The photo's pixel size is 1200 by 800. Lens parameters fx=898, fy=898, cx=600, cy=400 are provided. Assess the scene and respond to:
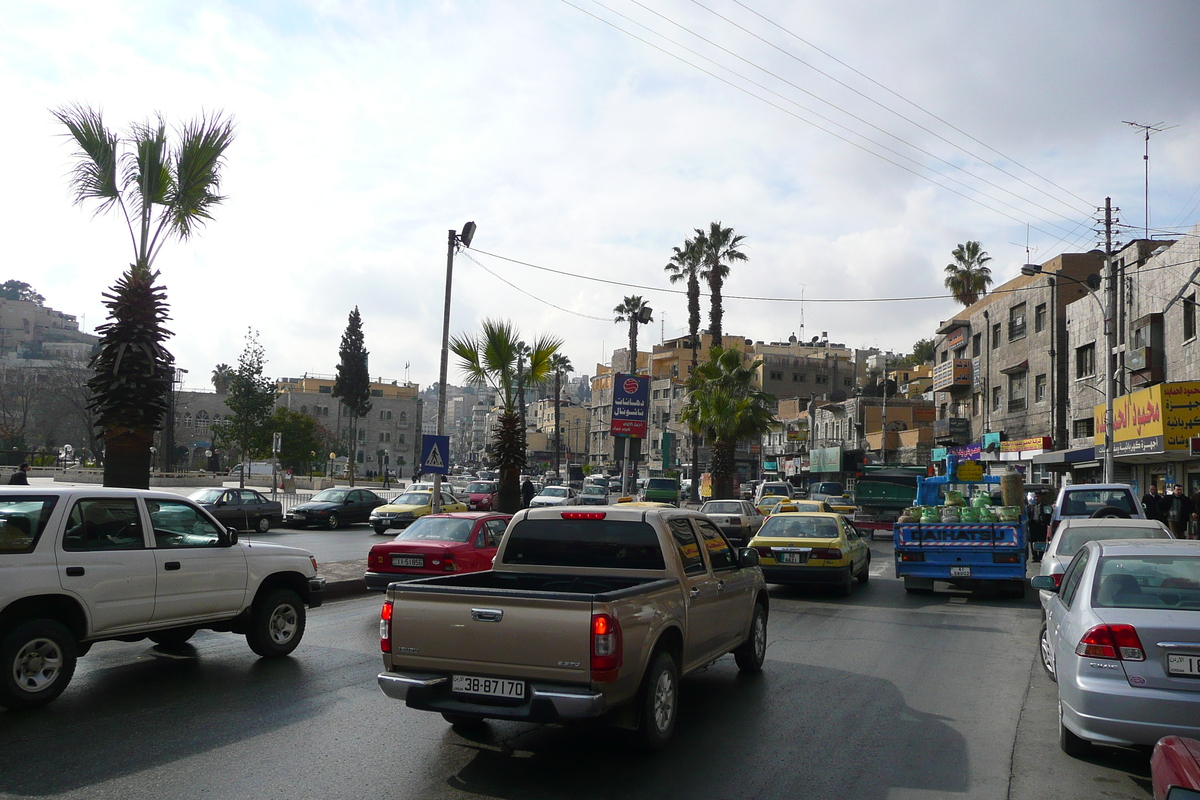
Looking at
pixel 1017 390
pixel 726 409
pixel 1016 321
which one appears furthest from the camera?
pixel 1016 321

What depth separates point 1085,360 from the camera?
1475 inches

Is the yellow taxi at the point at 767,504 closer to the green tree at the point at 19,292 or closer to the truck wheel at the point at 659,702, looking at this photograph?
the truck wheel at the point at 659,702

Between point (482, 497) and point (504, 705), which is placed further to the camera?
point (482, 497)

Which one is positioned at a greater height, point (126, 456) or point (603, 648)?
point (126, 456)

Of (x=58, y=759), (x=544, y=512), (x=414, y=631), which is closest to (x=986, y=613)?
(x=544, y=512)

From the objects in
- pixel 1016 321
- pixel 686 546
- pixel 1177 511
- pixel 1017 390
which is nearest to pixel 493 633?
pixel 686 546

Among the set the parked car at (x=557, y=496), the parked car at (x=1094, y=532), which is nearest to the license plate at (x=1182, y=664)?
the parked car at (x=1094, y=532)

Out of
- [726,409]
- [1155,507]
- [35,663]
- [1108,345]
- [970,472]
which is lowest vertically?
[35,663]

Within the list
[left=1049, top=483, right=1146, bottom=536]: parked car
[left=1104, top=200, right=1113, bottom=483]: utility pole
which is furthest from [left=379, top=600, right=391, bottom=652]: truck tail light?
[left=1104, top=200, right=1113, bottom=483]: utility pole

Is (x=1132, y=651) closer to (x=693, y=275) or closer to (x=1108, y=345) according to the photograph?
(x=1108, y=345)

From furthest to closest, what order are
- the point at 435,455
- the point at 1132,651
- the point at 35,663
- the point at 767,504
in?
the point at 767,504 < the point at 435,455 < the point at 35,663 < the point at 1132,651

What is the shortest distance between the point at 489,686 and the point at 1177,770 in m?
3.86

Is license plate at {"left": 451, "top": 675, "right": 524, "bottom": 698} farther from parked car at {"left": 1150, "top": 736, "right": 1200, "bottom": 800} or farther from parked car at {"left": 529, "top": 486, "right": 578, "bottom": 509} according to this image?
parked car at {"left": 529, "top": 486, "right": 578, "bottom": 509}

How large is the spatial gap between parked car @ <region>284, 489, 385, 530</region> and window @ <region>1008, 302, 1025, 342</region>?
31263 millimetres
